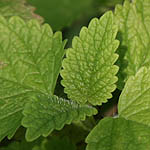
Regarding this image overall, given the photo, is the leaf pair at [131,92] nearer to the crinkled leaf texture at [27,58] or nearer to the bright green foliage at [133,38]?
the bright green foliage at [133,38]

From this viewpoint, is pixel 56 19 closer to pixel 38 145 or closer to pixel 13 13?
pixel 13 13

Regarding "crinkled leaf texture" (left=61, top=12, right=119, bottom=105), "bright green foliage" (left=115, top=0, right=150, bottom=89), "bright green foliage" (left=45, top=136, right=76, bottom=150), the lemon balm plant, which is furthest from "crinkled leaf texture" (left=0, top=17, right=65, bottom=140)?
"bright green foliage" (left=45, top=136, right=76, bottom=150)

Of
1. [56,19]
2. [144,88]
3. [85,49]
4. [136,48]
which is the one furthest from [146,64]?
[56,19]

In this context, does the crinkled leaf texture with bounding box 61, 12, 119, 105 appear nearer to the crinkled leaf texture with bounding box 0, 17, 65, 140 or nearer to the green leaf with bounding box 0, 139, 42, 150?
the crinkled leaf texture with bounding box 0, 17, 65, 140

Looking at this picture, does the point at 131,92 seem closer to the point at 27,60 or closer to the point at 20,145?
the point at 27,60

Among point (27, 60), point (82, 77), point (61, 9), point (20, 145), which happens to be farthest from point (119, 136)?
point (61, 9)

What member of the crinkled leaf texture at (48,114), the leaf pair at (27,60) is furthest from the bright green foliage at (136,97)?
the leaf pair at (27,60)

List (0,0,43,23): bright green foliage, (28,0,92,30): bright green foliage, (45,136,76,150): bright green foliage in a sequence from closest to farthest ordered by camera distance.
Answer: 1. (45,136,76,150): bright green foliage
2. (0,0,43,23): bright green foliage
3. (28,0,92,30): bright green foliage
